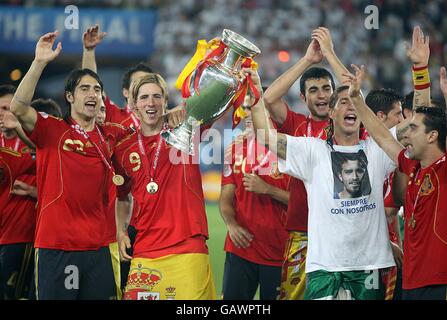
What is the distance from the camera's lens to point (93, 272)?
5.89 metres

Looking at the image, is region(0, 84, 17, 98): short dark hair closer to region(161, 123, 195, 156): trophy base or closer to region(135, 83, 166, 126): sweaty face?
region(135, 83, 166, 126): sweaty face

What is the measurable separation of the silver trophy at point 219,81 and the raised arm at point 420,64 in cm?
107

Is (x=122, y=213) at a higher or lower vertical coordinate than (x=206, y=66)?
lower

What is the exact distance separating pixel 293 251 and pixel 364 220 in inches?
44.3

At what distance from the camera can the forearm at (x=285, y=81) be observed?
5844 mm

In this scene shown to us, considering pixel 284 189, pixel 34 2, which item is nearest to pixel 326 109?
pixel 284 189

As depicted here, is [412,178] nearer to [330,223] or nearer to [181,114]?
[330,223]

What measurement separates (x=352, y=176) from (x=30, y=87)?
2.10m

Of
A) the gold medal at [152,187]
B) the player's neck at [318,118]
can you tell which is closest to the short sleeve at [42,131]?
the gold medal at [152,187]

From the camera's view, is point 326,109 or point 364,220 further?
point 326,109

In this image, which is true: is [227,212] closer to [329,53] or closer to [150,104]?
[150,104]

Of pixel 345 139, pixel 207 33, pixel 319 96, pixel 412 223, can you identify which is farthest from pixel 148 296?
pixel 207 33

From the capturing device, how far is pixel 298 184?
6410 millimetres
